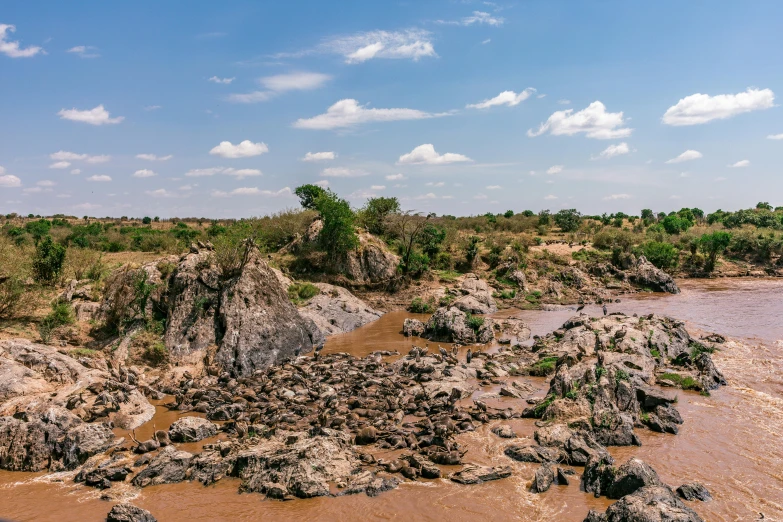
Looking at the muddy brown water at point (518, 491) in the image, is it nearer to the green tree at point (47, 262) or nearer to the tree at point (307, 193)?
the green tree at point (47, 262)

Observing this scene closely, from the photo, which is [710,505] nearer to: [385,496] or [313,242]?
[385,496]

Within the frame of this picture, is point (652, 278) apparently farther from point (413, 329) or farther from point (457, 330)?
point (413, 329)

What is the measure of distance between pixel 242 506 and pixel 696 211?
79184 millimetres

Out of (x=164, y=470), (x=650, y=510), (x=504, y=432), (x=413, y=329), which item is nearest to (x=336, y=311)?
(x=413, y=329)

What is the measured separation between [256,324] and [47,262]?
9.83m

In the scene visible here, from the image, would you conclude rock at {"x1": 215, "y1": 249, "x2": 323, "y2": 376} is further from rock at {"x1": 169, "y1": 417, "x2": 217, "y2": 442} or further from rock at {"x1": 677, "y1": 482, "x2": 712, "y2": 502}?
rock at {"x1": 677, "y1": 482, "x2": 712, "y2": 502}

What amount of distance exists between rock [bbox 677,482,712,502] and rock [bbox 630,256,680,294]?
26623mm

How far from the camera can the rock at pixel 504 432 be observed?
1088 centimetres

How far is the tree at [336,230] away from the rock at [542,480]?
21104mm

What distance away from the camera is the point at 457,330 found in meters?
20.4

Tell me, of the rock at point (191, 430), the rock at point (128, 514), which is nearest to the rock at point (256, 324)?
the rock at point (191, 430)

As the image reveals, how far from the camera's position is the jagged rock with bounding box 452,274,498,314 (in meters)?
26.2

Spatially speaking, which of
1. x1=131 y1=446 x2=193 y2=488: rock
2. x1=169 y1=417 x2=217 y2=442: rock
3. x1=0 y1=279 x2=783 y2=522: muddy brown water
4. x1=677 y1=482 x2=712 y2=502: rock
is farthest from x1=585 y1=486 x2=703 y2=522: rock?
Answer: x1=169 y1=417 x2=217 y2=442: rock

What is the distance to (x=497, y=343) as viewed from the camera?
2019 centimetres
